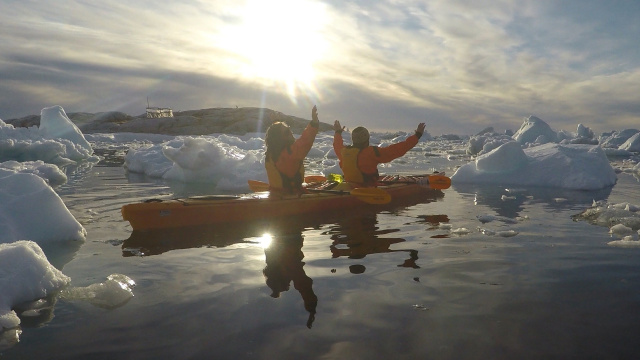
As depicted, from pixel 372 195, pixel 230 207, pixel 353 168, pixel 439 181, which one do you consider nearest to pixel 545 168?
pixel 439 181

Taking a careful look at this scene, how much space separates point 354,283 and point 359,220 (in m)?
3.15

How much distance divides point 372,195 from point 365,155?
1.08 meters

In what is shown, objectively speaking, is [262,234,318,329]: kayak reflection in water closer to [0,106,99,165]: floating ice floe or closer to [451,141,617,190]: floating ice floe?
[451,141,617,190]: floating ice floe

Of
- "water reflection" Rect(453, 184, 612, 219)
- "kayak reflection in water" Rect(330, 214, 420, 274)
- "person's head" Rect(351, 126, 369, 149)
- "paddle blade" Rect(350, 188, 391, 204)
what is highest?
"person's head" Rect(351, 126, 369, 149)

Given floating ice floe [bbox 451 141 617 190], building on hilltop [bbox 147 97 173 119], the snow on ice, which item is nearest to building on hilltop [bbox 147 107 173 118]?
building on hilltop [bbox 147 97 173 119]

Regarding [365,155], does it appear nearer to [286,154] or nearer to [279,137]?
[286,154]

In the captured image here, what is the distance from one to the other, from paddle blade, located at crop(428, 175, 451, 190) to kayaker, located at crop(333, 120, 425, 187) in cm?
129

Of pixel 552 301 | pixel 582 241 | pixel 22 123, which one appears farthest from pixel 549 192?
pixel 22 123

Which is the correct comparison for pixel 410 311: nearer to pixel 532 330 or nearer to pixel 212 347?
pixel 532 330

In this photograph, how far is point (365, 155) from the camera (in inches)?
325

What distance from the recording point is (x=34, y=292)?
3477 millimetres

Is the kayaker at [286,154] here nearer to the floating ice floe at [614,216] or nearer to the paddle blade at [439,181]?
the paddle blade at [439,181]

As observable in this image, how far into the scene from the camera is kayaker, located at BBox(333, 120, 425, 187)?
26.7 feet

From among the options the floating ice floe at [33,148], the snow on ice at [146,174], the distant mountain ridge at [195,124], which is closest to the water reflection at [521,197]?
the snow on ice at [146,174]
